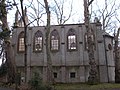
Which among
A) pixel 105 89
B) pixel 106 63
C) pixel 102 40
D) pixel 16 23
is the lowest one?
pixel 105 89

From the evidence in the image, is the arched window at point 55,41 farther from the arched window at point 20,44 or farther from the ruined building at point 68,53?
the arched window at point 20,44

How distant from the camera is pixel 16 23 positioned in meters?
34.6

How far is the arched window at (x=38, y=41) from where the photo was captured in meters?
32.2

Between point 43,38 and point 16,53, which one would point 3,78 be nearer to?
point 16,53

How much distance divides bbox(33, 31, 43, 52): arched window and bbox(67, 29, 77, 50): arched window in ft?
13.9

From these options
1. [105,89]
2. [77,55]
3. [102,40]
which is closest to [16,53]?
[77,55]

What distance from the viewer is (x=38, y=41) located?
32.5m

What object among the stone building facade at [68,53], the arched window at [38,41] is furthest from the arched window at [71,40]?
the arched window at [38,41]

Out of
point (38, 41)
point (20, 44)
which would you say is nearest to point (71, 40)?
point (38, 41)

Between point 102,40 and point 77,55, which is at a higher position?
point 102,40

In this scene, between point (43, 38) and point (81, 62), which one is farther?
point (43, 38)

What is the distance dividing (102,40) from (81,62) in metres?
4.42

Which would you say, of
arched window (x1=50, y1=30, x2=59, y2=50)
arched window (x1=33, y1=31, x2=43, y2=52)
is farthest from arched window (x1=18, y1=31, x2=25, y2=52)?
arched window (x1=50, y1=30, x2=59, y2=50)

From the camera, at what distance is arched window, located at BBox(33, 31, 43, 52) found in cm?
3225
